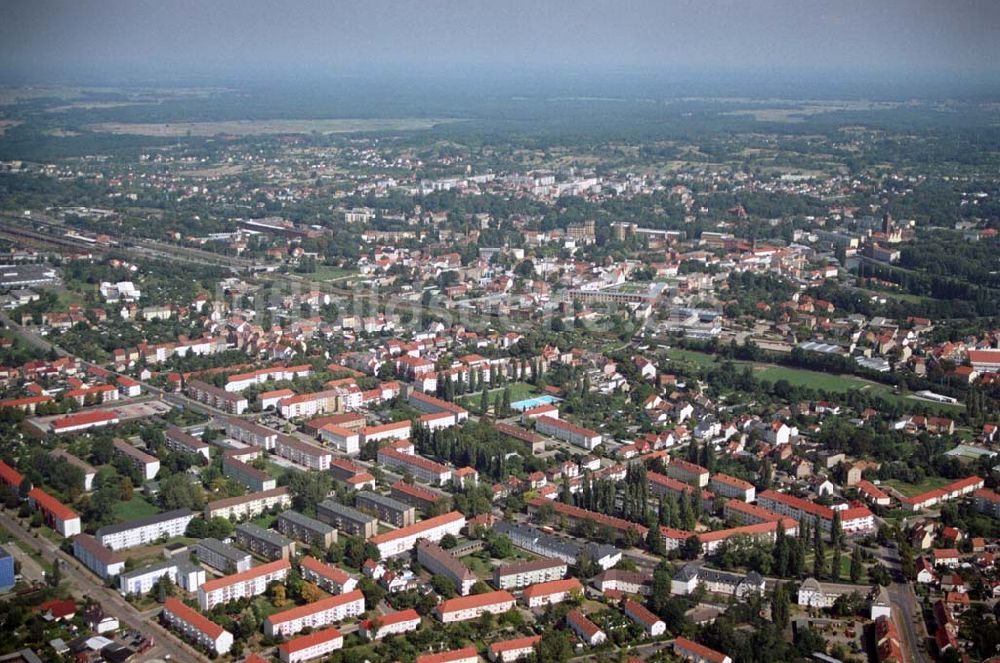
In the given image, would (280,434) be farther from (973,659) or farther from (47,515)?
(973,659)

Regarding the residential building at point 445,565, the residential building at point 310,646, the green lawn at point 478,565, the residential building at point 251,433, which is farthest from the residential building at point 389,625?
the residential building at point 251,433

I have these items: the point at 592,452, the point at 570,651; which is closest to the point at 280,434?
the point at 592,452

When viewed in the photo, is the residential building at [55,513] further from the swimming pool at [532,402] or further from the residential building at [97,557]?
the swimming pool at [532,402]

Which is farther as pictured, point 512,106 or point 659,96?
point 659,96

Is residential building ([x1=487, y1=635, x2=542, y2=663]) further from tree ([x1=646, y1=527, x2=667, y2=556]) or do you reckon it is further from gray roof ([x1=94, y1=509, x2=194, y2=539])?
gray roof ([x1=94, y1=509, x2=194, y2=539])

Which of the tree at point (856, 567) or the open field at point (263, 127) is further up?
the open field at point (263, 127)

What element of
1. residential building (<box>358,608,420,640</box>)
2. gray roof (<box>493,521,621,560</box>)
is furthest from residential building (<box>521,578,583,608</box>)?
residential building (<box>358,608,420,640</box>)

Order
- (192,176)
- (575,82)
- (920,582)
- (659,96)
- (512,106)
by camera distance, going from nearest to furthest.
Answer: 1. (920,582)
2. (192,176)
3. (512,106)
4. (659,96)
5. (575,82)
